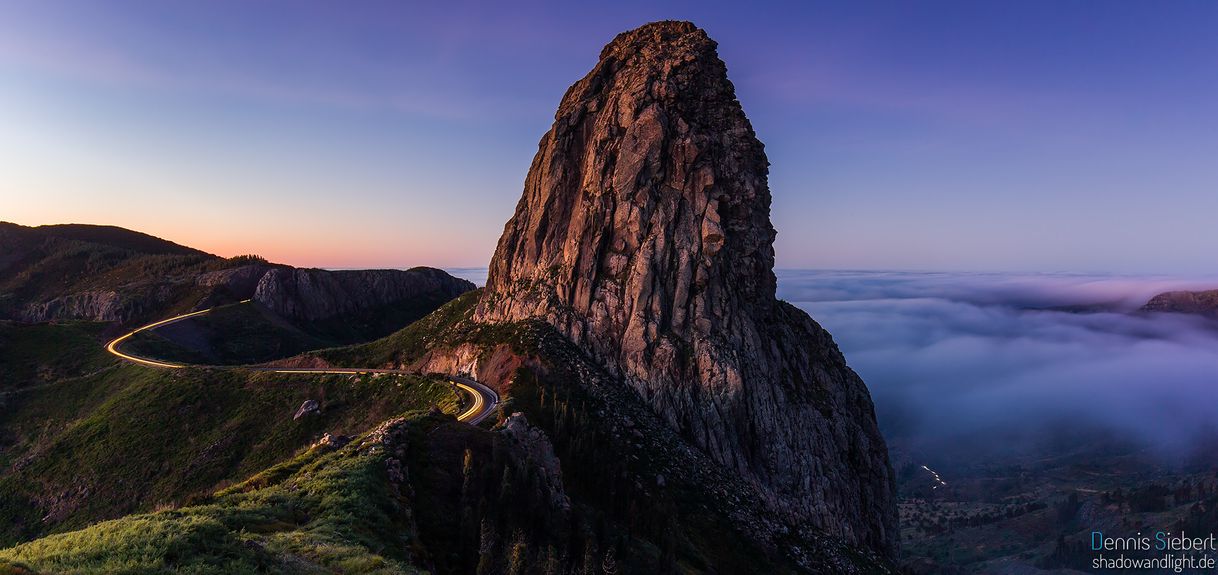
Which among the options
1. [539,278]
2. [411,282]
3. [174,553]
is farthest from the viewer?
[411,282]

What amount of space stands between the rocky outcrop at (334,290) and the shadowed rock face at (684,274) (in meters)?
88.1

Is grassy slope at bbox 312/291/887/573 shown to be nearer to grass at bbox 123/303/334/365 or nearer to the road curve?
the road curve

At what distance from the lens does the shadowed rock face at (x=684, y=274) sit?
7112 centimetres

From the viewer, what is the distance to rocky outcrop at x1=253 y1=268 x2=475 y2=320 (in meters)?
149

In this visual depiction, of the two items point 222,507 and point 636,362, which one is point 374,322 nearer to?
point 636,362

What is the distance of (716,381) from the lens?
69.8 meters

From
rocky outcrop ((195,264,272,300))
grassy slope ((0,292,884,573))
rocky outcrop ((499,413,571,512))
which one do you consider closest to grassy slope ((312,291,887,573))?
grassy slope ((0,292,884,573))

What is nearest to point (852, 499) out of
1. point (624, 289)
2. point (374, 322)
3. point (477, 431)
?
point (624, 289)

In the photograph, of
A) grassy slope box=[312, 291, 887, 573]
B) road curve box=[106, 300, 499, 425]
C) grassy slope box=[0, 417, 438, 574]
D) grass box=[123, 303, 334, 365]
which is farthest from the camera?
grass box=[123, 303, 334, 365]

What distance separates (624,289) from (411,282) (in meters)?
131

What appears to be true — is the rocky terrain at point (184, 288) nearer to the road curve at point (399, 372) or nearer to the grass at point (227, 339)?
the grass at point (227, 339)

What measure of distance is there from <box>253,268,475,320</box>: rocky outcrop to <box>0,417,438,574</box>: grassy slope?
5211 inches

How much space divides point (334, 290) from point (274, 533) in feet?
508

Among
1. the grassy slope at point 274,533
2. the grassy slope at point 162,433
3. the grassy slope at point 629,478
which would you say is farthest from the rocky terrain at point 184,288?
the grassy slope at point 274,533
